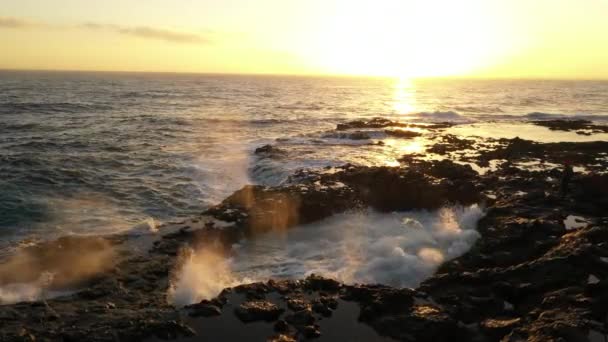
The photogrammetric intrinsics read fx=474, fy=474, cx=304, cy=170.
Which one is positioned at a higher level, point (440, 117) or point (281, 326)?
point (440, 117)

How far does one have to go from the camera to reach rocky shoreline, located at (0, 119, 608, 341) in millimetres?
10773

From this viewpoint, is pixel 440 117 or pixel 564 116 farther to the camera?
pixel 440 117

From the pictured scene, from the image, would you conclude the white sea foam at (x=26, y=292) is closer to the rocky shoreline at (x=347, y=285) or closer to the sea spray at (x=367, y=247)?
the rocky shoreline at (x=347, y=285)

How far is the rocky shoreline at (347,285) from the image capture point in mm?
10773

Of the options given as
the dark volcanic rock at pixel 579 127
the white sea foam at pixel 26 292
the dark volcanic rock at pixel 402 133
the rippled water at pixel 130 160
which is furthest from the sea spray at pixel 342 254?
the dark volcanic rock at pixel 579 127

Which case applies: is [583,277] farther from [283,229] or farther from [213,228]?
[213,228]

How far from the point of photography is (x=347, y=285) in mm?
13219

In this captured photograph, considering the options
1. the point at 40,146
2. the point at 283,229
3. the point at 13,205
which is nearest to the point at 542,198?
the point at 283,229

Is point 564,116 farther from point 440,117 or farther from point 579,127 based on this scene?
point 579,127

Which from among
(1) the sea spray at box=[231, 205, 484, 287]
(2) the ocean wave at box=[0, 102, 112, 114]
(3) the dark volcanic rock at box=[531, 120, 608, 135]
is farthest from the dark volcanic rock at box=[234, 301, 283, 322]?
(2) the ocean wave at box=[0, 102, 112, 114]

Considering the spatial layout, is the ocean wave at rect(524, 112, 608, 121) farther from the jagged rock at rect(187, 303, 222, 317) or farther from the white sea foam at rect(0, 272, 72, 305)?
the white sea foam at rect(0, 272, 72, 305)

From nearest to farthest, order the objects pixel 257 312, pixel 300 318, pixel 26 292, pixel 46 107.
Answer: pixel 300 318 < pixel 257 312 < pixel 26 292 < pixel 46 107

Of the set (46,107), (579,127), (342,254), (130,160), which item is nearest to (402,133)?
(579,127)

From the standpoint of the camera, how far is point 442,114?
220 feet
